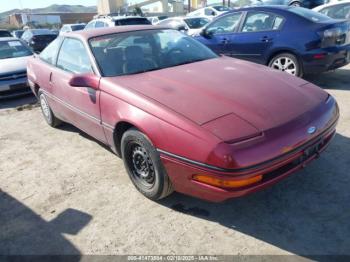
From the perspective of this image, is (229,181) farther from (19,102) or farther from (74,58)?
(19,102)

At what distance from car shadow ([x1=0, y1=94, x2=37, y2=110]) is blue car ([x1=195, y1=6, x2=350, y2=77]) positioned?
408 centimetres

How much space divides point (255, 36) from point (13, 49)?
5.94m

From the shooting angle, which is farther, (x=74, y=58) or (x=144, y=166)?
(x=74, y=58)

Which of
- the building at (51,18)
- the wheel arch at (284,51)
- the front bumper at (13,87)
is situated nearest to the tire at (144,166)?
the wheel arch at (284,51)

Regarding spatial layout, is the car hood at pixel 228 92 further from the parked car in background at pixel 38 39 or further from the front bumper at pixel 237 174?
the parked car in background at pixel 38 39

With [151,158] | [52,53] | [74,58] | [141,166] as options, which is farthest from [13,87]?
[151,158]

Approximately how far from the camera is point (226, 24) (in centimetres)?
698

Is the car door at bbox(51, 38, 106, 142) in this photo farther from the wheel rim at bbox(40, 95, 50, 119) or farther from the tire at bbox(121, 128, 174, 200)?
the wheel rim at bbox(40, 95, 50, 119)

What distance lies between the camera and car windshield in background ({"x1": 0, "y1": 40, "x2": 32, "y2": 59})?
26.6 ft

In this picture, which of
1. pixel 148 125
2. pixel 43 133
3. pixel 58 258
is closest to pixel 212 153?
pixel 148 125

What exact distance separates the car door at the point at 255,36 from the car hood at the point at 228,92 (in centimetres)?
276

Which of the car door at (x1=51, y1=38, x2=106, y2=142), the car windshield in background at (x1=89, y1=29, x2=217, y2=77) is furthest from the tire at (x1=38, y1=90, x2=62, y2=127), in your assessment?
the car windshield in background at (x1=89, y1=29, x2=217, y2=77)

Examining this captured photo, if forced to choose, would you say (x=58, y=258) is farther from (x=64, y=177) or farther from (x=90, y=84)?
(x=90, y=84)

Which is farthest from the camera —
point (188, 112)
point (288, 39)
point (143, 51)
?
point (288, 39)
